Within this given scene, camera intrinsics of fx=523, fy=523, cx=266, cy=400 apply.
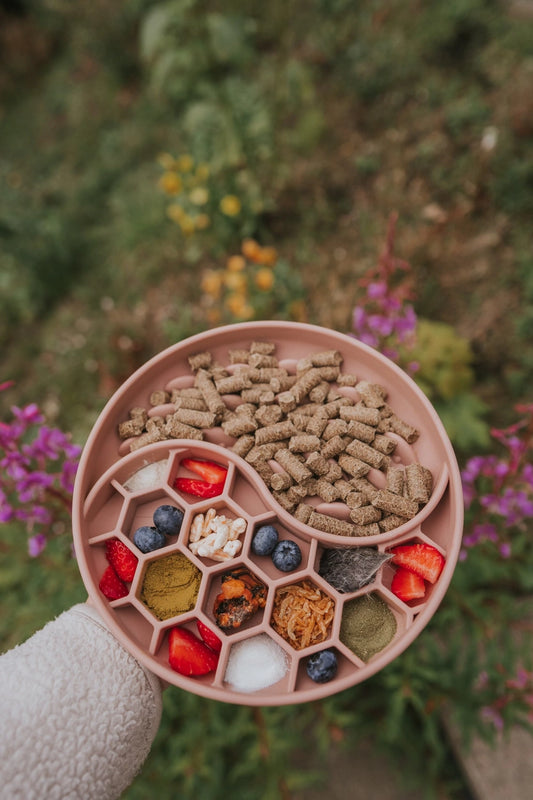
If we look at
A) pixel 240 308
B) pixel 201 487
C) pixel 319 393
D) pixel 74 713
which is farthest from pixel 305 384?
pixel 240 308

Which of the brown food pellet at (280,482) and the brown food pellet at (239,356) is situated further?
the brown food pellet at (239,356)

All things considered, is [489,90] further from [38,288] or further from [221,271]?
[38,288]

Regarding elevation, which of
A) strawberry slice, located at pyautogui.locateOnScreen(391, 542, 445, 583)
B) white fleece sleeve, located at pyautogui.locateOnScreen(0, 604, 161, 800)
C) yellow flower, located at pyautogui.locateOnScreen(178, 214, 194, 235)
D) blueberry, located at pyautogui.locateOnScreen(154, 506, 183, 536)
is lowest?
white fleece sleeve, located at pyautogui.locateOnScreen(0, 604, 161, 800)

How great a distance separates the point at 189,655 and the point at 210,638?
0.08m

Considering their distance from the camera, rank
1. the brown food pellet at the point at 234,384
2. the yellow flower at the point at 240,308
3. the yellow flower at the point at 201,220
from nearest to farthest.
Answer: the brown food pellet at the point at 234,384
the yellow flower at the point at 240,308
the yellow flower at the point at 201,220

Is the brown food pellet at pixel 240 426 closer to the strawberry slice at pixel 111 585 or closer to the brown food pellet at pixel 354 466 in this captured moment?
the brown food pellet at pixel 354 466

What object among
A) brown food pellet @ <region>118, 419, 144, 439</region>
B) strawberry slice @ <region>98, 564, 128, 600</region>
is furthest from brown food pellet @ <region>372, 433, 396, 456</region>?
strawberry slice @ <region>98, 564, 128, 600</region>

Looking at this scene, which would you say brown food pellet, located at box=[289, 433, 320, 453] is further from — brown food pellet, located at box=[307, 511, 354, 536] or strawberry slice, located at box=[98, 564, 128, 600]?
strawberry slice, located at box=[98, 564, 128, 600]

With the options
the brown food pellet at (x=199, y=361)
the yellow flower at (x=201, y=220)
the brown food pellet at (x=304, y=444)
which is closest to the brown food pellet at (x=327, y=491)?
the brown food pellet at (x=304, y=444)

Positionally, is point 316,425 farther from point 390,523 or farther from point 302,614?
point 302,614

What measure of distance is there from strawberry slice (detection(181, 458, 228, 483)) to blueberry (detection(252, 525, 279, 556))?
205 millimetres

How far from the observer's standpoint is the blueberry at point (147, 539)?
A: 1526 millimetres

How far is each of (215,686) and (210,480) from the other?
22.4 inches

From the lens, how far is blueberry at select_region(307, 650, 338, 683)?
1.42 metres
